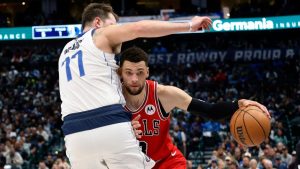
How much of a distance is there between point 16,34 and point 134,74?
22079 mm

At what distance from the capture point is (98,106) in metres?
4.43

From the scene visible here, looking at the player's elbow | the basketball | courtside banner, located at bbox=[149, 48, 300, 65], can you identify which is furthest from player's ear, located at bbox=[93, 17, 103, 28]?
courtside banner, located at bbox=[149, 48, 300, 65]

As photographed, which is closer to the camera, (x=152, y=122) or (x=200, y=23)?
(x=200, y=23)

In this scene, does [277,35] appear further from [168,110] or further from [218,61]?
[168,110]

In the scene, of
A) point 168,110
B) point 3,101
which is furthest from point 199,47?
point 168,110

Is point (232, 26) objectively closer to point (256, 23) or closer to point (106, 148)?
point (256, 23)

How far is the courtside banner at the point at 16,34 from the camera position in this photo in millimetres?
26188

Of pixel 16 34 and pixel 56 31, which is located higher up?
pixel 56 31

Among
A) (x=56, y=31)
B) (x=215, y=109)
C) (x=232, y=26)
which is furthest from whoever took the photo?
(x=56, y=31)

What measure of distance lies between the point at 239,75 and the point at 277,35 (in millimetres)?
3530

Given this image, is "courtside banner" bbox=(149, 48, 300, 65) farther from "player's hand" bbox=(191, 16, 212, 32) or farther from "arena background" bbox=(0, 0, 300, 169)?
"player's hand" bbox=(191, 16, 212, 32)

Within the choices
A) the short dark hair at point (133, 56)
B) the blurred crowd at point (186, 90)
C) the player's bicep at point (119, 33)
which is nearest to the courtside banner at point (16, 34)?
the blurred crowd at point (186, 90)

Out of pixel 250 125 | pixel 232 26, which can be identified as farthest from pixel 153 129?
pixel 232 26

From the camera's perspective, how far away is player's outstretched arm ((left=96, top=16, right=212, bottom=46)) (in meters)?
4.20
